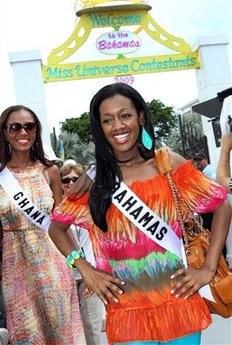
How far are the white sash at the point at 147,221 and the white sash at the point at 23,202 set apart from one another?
1.55 m

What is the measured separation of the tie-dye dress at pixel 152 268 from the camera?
2.09 meters

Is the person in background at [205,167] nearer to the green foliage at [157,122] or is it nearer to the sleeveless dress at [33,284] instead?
the sleeveless dress at [33,284]

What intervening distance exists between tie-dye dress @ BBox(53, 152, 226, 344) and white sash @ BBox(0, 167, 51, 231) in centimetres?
149

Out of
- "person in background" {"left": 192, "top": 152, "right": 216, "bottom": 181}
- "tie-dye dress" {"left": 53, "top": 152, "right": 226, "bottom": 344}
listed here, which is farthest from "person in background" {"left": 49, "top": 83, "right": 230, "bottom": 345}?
"person in background" {"left": 192, "top": 152, "right": 216, "bottom": 181}

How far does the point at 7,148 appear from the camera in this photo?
3.83 meters

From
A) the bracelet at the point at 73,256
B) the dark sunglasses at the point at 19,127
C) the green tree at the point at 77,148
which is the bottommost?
the green tree at the point at 77,148

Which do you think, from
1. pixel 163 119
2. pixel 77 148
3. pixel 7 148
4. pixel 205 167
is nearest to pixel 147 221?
pixel 7 148

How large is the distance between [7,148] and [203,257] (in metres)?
1.97

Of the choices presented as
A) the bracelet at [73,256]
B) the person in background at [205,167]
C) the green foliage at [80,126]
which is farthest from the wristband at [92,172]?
the green foliage at [80,126]

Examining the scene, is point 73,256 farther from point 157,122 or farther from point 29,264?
point 157,122

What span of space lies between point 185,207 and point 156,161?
0.20m

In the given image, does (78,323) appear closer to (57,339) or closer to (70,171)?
(57,339)

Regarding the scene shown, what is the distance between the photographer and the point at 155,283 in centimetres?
212

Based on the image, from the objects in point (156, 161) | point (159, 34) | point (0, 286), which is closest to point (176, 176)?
point (156, 161)
